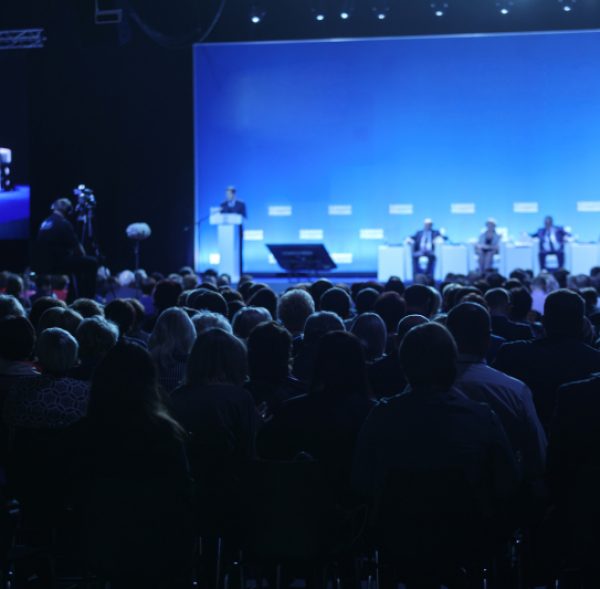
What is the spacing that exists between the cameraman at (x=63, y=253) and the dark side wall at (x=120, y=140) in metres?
5.59

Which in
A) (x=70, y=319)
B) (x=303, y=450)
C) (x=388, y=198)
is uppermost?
(x=388, y=198)

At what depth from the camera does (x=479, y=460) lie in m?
3.12

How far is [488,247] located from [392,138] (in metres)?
3.26

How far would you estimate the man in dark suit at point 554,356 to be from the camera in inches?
171

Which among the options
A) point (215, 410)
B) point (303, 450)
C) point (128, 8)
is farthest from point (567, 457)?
point (128, 8)


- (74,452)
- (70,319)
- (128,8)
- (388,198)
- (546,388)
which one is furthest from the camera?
(388,198)

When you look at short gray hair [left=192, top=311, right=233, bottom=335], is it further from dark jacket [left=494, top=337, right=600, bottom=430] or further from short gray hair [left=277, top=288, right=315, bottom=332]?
dark jacket [left=494, top=337, right=600, bottom=430]

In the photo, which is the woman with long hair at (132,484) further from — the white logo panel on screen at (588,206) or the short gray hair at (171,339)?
the white logo panel on screen at (588,206)

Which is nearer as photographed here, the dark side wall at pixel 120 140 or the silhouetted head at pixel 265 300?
the silhouetted head at pixel 265 300

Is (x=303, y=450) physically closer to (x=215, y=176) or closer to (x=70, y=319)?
(x=70, y=319)

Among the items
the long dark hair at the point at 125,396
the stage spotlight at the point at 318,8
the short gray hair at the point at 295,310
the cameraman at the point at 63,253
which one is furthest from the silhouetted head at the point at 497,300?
the stage spotlight at the point at 318,8

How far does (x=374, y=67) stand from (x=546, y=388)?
14.5 metres

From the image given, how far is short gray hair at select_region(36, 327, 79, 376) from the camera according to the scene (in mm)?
4055

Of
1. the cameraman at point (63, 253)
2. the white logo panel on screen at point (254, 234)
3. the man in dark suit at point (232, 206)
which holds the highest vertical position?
the man in dark suit at point (232, 206)
